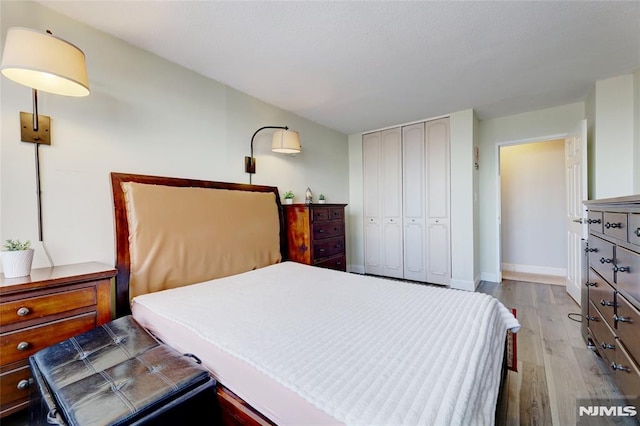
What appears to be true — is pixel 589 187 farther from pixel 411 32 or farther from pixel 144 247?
pixel 144 247

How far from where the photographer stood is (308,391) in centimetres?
79

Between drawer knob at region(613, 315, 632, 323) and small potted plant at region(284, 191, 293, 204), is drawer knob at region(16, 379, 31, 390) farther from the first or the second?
drawer knob at region(613, 315, 632, 323)

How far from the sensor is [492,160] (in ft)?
13.1

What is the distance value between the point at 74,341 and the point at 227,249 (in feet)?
3.94

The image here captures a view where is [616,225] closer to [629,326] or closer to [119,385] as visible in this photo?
[629,326]

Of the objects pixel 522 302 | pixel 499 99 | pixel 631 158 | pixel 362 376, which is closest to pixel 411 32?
pixel 499 99

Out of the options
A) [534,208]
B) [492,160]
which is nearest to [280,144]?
[492,160]

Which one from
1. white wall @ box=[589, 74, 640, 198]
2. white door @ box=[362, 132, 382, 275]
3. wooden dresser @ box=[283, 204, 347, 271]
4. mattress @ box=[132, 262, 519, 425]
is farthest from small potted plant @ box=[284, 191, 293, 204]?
white wall @ box=[589, 74, 640, 198]

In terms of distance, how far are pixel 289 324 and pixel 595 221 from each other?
2.20 metres

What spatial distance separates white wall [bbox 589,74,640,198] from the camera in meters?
2.65

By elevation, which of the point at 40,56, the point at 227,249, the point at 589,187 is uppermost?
the point at 40,56

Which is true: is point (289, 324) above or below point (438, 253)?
above

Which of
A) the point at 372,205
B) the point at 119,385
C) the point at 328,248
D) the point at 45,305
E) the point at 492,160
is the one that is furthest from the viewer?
the point at 372,205

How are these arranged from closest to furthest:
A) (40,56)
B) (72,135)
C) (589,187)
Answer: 1. (40,56)
2. (72,135)
3. (589,187)
